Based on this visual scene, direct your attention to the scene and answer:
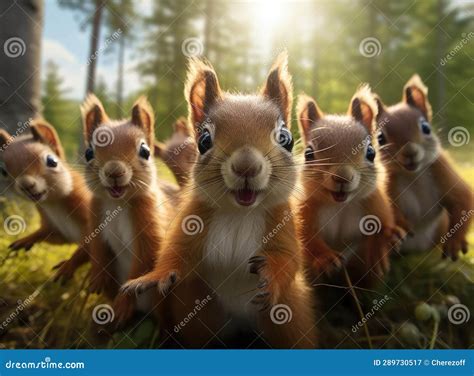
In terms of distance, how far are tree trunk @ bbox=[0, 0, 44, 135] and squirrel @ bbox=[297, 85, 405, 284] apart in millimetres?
1419

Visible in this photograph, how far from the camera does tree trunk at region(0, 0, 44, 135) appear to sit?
2.33m

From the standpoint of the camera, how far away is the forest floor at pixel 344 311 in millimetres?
1845

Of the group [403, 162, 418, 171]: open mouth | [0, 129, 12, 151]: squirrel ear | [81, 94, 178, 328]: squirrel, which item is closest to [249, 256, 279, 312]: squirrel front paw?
[81, 94, 178, 328]: squirrel

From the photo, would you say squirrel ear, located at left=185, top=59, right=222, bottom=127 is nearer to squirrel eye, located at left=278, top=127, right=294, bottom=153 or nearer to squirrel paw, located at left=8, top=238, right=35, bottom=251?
squirrel eye, located at left=278, top=127, right=294, bottom=153

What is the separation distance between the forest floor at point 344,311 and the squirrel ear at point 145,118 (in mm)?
176

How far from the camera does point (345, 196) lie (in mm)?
1721

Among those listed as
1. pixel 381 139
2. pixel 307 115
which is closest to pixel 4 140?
pixel 307 115

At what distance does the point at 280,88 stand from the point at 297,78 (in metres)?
0.33

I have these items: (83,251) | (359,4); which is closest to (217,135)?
(83,251)

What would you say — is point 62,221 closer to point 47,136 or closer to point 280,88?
point 47,136

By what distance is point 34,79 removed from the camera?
2426 millimetres

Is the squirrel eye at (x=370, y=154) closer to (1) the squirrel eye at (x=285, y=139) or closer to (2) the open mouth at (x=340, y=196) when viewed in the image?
(2) the open mouth at (x=340, y=196)
